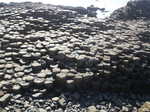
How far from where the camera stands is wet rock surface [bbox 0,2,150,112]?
565cm

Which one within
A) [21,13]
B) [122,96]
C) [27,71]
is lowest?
[122,96]

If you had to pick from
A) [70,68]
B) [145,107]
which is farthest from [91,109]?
[70,68]

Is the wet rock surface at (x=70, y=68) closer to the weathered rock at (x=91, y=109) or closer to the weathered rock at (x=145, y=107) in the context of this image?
the weathered rock at (x=91, y=109)

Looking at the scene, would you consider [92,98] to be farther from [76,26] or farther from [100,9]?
[100,9]

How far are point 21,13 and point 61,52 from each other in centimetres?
438

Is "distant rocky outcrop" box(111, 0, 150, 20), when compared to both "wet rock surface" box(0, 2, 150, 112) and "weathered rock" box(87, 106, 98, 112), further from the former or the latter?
"weathered rock" box(87, 106, 98, 112)

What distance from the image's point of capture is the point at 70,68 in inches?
260

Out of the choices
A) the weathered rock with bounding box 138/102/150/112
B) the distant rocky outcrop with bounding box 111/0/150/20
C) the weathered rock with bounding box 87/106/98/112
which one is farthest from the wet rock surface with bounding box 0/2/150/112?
the distant rocky outcrop with bounding box 111/0/150/20

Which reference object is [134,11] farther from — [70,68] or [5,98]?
[5,98]

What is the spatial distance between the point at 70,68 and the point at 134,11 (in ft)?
27.8

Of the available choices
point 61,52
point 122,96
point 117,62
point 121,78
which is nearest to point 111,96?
point 122,96

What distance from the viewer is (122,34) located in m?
9.55

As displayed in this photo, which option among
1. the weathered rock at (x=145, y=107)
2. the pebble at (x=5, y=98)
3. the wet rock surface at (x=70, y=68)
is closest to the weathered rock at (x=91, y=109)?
the wet rock surface at (x=70, y=68)

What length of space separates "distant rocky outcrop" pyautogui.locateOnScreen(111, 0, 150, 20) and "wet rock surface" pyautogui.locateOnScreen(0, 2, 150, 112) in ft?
13.1
